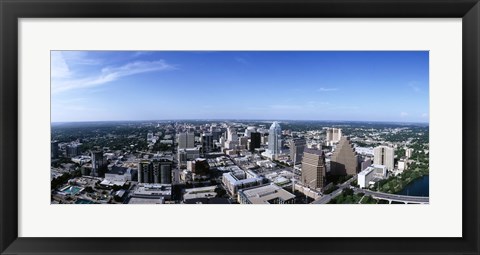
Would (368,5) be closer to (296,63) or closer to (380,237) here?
(296,63)

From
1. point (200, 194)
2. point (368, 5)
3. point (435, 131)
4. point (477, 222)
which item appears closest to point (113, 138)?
point (200, 194)

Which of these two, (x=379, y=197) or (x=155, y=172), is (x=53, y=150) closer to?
(x=155, y=172)

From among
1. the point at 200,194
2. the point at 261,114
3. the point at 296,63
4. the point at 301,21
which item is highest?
the point at 301,21

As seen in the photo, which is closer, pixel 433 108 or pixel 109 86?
pixel 433 108

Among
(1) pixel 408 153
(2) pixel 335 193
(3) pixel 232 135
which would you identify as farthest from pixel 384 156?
(3) pixel 232 135

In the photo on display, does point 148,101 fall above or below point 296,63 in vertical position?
below

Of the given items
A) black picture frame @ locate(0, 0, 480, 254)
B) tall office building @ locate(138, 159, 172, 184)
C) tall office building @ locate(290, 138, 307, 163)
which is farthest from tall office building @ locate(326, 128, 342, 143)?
tall office building @ locate(138, 159, 172, 184)
